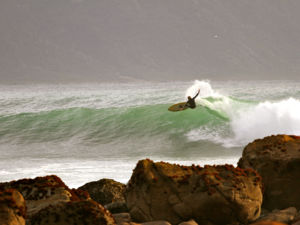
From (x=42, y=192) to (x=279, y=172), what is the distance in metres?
2.77

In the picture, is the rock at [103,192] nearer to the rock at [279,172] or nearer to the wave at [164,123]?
the rock at [279,172]

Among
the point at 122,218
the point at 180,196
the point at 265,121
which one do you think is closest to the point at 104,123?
the point at 265,121

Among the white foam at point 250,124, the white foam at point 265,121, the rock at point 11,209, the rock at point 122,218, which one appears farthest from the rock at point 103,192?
the white foam at point 265,121

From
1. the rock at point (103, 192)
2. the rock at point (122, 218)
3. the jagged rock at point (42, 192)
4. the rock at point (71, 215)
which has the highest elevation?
the jagged rock at point (42, 192)

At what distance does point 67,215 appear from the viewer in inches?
217

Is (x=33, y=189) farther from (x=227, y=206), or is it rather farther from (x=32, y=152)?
(x=32, y=152)

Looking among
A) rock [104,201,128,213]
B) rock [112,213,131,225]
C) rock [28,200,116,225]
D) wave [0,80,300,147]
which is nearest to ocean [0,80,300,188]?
wave [0,80,300,147]

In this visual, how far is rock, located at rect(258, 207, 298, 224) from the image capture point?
Answer: 6246 mm

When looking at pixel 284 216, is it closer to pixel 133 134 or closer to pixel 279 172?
pixel 279 172

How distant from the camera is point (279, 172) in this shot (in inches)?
277

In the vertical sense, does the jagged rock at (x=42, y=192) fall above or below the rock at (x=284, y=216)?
above

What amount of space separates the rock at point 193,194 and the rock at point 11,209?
1.50 meters

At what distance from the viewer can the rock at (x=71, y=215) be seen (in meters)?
5.50

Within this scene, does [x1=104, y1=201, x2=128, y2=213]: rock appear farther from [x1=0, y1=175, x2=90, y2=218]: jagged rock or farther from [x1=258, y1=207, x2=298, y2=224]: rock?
[x1=258, y1=207, x2=298, y2=224]: rock
